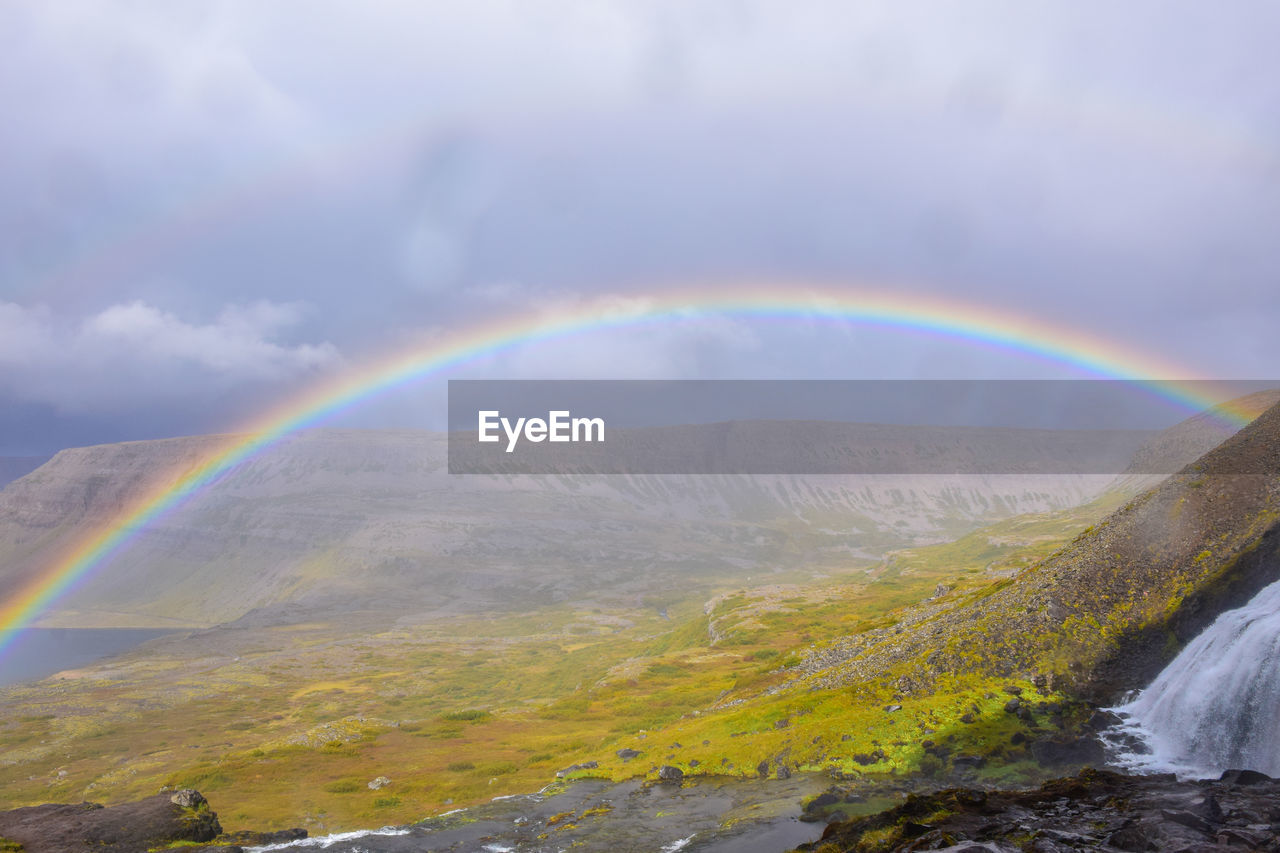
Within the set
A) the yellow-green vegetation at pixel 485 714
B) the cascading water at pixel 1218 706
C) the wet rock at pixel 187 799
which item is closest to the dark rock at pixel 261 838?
the wet rock at pixel 187 799

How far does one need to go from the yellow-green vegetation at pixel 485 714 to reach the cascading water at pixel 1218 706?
6.54 meters

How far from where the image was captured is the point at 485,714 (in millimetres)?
93438

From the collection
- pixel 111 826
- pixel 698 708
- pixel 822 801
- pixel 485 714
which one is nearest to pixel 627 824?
pixel 822 801

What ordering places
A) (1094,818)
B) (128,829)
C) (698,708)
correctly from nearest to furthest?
1. (1094,818)
2. (128,829)
3. (698,708)

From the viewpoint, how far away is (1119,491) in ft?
572

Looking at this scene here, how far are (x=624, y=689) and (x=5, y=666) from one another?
186 meters

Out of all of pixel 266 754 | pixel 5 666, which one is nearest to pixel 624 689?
pixel 266 754

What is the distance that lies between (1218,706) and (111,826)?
57858 millimetres

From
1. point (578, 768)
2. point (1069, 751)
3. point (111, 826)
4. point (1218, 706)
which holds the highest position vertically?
point (1218, 706)

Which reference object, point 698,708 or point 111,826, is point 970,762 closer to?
point 698,708

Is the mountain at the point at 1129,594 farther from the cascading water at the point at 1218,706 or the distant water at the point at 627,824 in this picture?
the distant water at the point at 627,824

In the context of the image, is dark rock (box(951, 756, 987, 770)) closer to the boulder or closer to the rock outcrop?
the boulder

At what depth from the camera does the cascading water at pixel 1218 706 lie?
34.5m

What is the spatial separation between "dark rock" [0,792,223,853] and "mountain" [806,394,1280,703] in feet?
143
